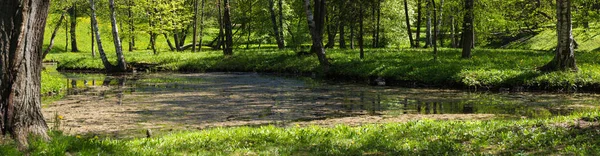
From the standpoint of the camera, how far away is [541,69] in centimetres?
2525

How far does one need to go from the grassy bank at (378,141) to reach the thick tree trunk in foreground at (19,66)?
510 millimetres

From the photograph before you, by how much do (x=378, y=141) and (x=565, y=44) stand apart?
16904 millimetres

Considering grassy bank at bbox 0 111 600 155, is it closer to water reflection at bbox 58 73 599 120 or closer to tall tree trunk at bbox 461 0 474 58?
water reflection at bbox 58 73 599 120

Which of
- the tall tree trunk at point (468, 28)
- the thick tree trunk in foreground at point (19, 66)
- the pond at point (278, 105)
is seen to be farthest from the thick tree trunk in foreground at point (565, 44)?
the thick tree trunk in foreground at point (19, 66)

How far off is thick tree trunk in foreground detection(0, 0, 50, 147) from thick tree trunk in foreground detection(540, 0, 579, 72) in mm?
22173

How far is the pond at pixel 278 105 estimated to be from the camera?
55.6ft

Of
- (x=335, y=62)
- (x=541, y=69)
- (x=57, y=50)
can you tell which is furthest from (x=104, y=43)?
(x=541, y=69)

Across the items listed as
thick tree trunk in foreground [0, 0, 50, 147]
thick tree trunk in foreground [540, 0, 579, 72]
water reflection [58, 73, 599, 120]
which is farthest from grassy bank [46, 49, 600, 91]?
thick tree trunk in foreground [0, 0, 50, 147]

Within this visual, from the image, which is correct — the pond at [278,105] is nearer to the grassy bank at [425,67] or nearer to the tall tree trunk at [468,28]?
the grassy bank at [425,67]

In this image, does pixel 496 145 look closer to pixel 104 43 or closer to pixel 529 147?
pixel 529 147

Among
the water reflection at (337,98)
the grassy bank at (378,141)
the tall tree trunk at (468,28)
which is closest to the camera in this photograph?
the grassy bank at (378,141)

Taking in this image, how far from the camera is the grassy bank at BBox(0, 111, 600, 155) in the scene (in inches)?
398

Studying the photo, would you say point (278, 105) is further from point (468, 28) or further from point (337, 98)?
point (468, 28)

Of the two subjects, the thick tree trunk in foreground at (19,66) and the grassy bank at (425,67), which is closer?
the thick tree trunk in foreground at (19,66)
